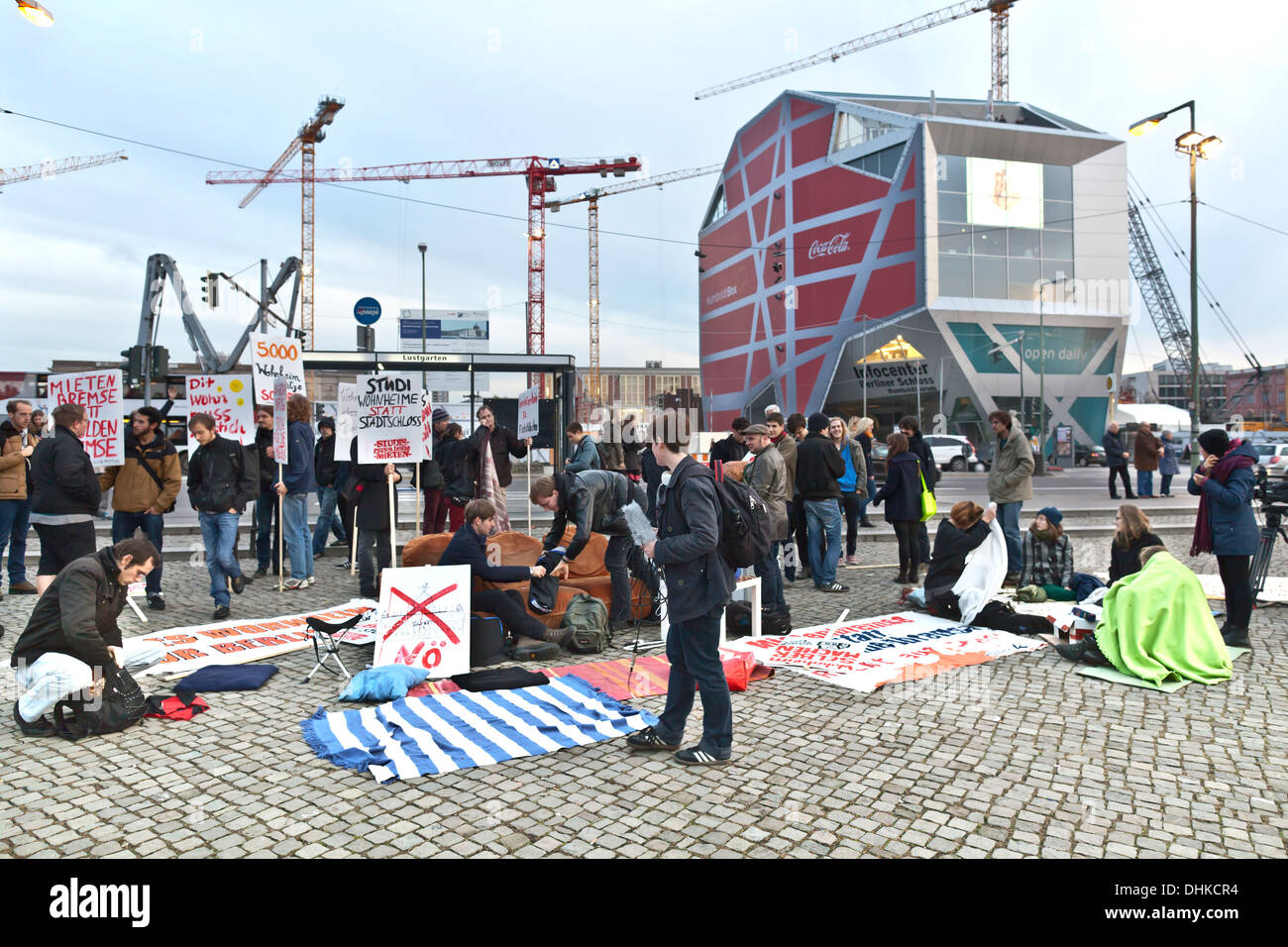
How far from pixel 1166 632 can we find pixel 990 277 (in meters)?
43.7

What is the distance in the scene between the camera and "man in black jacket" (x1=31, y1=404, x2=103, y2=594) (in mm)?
6922

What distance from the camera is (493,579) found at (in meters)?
6.31

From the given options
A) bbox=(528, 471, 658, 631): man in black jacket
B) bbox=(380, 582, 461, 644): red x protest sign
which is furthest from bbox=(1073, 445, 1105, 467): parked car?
bbox=(380, 582, 461, 644): red x protest sign

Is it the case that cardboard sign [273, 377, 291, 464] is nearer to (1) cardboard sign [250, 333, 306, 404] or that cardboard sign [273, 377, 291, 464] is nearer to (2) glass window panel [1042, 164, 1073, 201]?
(1) cardboard sign [250, 333, 306, 404]

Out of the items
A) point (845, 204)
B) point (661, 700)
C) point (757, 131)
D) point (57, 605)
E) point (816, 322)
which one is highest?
point (757, 131)

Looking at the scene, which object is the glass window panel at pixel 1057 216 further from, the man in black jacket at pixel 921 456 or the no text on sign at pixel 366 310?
the man in black jacket at pixel 921 456

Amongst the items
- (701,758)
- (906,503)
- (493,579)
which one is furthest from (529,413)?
(701,758)

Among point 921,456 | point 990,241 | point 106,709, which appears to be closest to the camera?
point 106,709

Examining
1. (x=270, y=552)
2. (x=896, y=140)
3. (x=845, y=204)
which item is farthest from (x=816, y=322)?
(x=270, y=552)

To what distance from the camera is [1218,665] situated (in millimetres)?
5730

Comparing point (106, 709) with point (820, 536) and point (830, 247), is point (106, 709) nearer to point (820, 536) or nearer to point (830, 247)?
point (820, 536)
